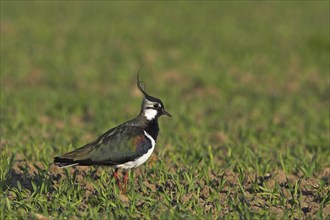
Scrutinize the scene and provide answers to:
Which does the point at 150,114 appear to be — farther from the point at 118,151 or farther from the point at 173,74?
the point at 173,74

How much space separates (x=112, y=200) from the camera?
607cm

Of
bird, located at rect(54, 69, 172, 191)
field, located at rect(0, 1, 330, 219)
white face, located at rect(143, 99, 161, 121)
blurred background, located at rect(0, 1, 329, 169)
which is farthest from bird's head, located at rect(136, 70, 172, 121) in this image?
blurred background, located at rect(0, 1, 329, 169)

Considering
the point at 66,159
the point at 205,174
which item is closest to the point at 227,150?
the point at 205,174

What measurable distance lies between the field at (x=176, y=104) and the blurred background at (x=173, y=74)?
0.14 feet

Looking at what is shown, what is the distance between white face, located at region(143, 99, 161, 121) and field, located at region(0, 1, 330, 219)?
2.00ft

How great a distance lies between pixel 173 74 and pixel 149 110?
8.61 metres

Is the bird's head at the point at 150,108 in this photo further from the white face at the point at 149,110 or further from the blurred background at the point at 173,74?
the blurred background at the point at 173,74

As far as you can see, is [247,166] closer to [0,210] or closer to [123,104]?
[0,210]

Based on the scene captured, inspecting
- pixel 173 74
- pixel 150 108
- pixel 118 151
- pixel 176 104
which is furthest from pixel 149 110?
pixel 173 74

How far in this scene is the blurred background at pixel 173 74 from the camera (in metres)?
9.79

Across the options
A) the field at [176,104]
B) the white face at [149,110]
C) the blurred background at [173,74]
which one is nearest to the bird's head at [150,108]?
the white face at [149,110]

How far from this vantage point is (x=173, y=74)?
50.2 ft

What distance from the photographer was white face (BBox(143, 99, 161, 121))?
6.72 metres

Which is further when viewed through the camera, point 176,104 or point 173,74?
point 173,74
